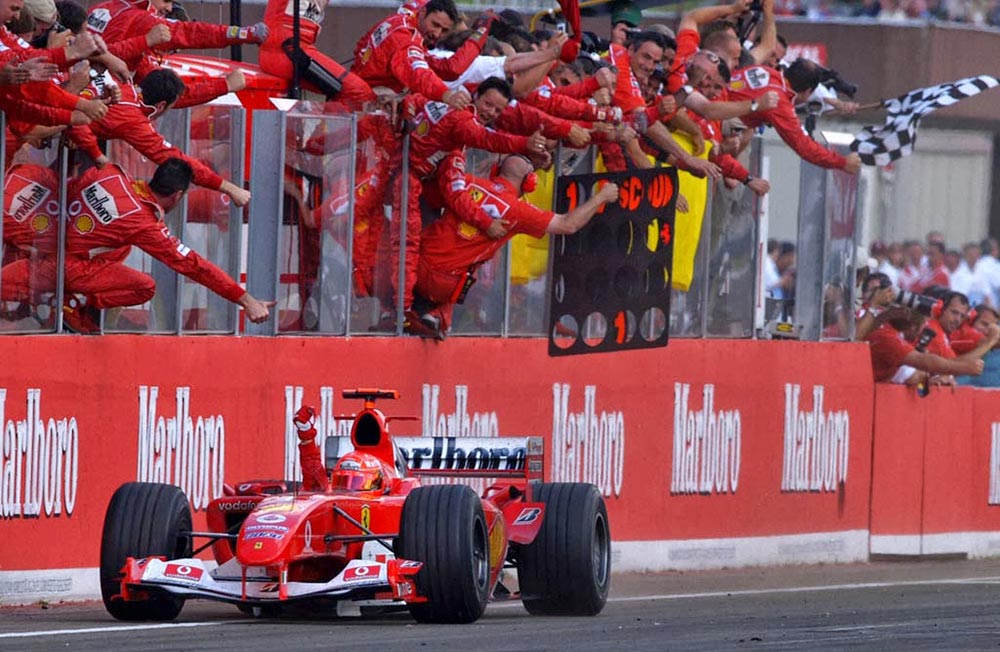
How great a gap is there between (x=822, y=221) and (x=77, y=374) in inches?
321

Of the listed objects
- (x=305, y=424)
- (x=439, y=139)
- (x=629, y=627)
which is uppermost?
(x=439, y=139)

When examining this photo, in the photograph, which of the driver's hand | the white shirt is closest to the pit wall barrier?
the driver's hand

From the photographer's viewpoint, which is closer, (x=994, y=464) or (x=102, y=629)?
(x=102, y=629)

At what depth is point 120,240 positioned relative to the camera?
41.2 feet

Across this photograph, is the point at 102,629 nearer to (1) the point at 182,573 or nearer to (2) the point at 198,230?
(1) the point at 182,573

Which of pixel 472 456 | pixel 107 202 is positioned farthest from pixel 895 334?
pixel 107 202

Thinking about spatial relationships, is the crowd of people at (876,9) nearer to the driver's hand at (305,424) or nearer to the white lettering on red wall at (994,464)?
the white lettering on red wall at (994,464)

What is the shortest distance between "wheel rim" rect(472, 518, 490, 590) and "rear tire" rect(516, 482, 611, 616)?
943mm

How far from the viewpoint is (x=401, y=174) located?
14.7 metres

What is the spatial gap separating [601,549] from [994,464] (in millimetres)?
9042

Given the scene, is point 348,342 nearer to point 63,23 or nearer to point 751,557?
point 63,23

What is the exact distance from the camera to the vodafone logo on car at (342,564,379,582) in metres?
10.3

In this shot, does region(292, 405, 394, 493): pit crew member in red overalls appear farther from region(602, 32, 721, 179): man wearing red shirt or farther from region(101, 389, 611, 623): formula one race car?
region(602, 32, 721, 179): man wearing red shirt

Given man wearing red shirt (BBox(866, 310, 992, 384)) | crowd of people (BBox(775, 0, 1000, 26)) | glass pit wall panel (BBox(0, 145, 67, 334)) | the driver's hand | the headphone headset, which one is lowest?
the driver's hand
